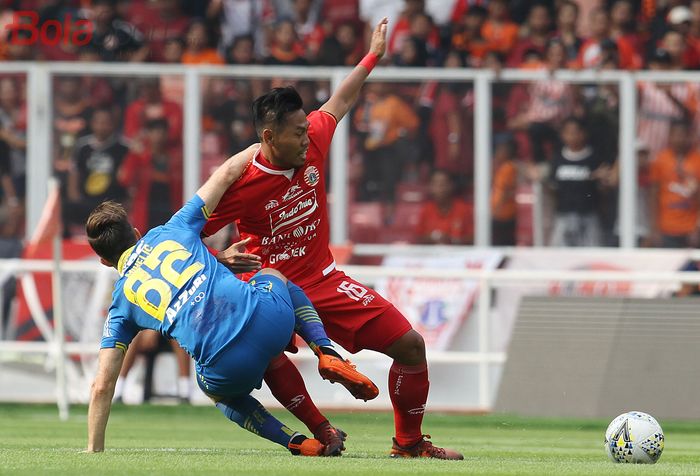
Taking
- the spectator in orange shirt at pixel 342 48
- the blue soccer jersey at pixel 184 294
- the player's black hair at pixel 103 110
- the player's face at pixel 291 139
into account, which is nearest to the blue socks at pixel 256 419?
the blue soccer jersey at pixel 184 294

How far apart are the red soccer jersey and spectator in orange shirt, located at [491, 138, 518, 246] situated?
7579mm

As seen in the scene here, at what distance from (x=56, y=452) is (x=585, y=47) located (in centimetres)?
1049

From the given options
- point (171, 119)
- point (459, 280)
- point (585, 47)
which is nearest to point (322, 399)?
point (459, 280)

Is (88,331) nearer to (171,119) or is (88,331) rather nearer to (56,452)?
(171,119)

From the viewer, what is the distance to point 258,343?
816 cm

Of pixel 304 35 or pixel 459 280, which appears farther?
pixel 304 35

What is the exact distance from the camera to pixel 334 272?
357 inches

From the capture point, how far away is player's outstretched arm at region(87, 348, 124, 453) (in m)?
8.13

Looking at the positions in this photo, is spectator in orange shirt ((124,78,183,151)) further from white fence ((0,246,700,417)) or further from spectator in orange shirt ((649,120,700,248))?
spectator in orange shirt ((649,120,700,248))

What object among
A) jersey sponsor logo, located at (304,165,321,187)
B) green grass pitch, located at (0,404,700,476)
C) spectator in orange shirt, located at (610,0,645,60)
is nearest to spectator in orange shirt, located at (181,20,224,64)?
green grass pitch, located at (0,404,700,476)

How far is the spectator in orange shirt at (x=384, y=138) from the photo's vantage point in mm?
16688

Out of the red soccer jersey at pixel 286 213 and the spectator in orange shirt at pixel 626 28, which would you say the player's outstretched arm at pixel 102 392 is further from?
the spectator in orange shirt at pixel 626 28

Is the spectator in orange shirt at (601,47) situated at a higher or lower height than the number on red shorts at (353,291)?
higher
